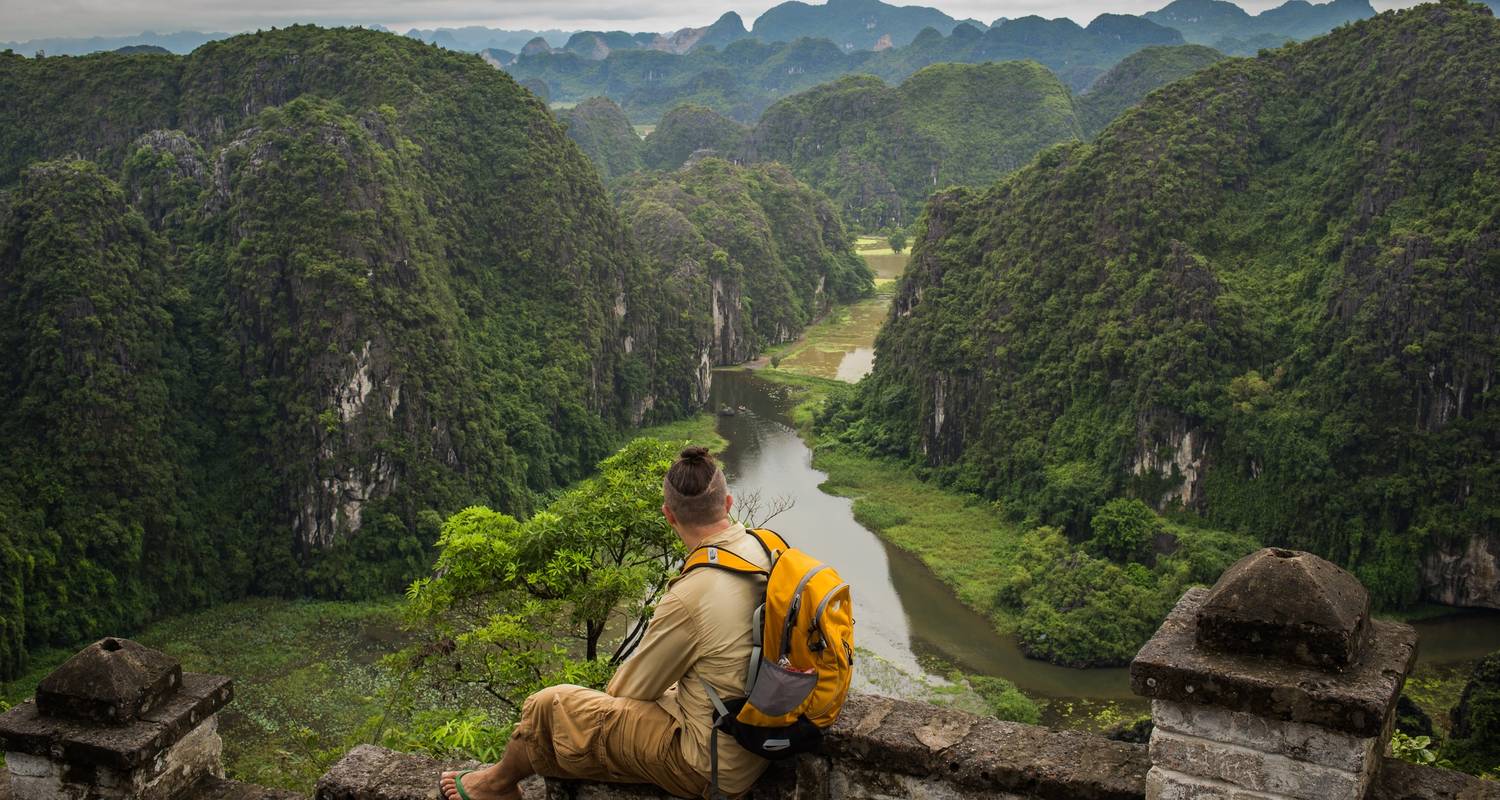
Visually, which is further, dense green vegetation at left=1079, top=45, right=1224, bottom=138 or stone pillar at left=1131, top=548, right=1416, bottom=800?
dense green vegetation at left=1079, top=45, right=1224, bottom=138

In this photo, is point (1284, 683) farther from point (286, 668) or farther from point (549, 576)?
point (286, 668)

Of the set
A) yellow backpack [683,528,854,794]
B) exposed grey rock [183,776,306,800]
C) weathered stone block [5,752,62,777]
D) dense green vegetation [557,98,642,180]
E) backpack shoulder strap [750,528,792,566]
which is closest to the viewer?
yellow backpack [683,528,854,794]

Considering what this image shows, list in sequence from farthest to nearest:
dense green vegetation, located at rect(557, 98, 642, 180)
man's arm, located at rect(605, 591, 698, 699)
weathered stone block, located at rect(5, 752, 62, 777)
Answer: dense green vegetation, located at rect(557, 98, 642, 180) < weathered stone block, located at rect(5, 752, 62, 777) < man's arm, located at rect(605, 591, 698, 699)

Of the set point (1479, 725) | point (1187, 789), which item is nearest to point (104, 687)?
point (1187, 789)

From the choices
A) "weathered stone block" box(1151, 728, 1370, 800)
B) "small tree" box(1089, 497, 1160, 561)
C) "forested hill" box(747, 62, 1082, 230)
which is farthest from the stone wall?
"forested hill" box(747, 62, 1082, 230)

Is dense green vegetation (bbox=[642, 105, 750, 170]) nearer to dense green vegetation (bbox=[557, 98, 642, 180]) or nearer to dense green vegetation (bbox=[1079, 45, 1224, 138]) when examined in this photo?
dense green vegetation (bbox=[557, 98, 642, 180])
